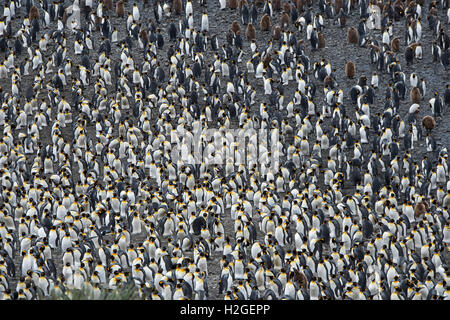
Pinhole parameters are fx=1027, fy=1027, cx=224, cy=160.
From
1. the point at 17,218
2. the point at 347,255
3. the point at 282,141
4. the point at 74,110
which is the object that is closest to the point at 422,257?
the point at 347,255

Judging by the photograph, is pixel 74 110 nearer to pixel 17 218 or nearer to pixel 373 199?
pixel 17 218

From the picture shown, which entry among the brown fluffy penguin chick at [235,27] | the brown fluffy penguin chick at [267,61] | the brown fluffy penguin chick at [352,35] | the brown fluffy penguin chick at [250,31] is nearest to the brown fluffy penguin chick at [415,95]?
the brown fluffy penguin chick at [352,35]

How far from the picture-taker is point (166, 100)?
1115 inches

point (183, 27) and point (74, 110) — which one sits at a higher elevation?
point (183, 27)

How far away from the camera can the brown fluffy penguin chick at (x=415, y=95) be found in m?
28.0

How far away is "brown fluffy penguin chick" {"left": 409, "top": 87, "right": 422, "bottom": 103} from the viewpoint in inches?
1101

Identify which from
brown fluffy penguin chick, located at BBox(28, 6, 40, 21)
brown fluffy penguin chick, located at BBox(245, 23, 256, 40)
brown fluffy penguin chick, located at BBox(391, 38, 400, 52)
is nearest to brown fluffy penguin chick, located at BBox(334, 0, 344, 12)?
brown fluffy penguin chick, located at BBox(391, 38, 400, 52)

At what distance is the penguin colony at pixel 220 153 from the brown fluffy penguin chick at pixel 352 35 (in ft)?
0.47

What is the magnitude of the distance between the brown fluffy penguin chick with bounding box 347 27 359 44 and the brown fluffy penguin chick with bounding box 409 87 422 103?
350 centimetres

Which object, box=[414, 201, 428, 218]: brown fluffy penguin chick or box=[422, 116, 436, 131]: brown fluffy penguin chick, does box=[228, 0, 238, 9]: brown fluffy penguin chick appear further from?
box=[414, 201, 428, 218]: brown fluffy penguin chick

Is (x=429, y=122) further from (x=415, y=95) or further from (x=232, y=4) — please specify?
(x=232, y=4)

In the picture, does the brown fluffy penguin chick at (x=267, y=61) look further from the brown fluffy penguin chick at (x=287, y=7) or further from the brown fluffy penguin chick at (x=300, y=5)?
the brown fluffy penguin chick at (x=300, y=5)

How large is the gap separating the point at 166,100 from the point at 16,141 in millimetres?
4218
